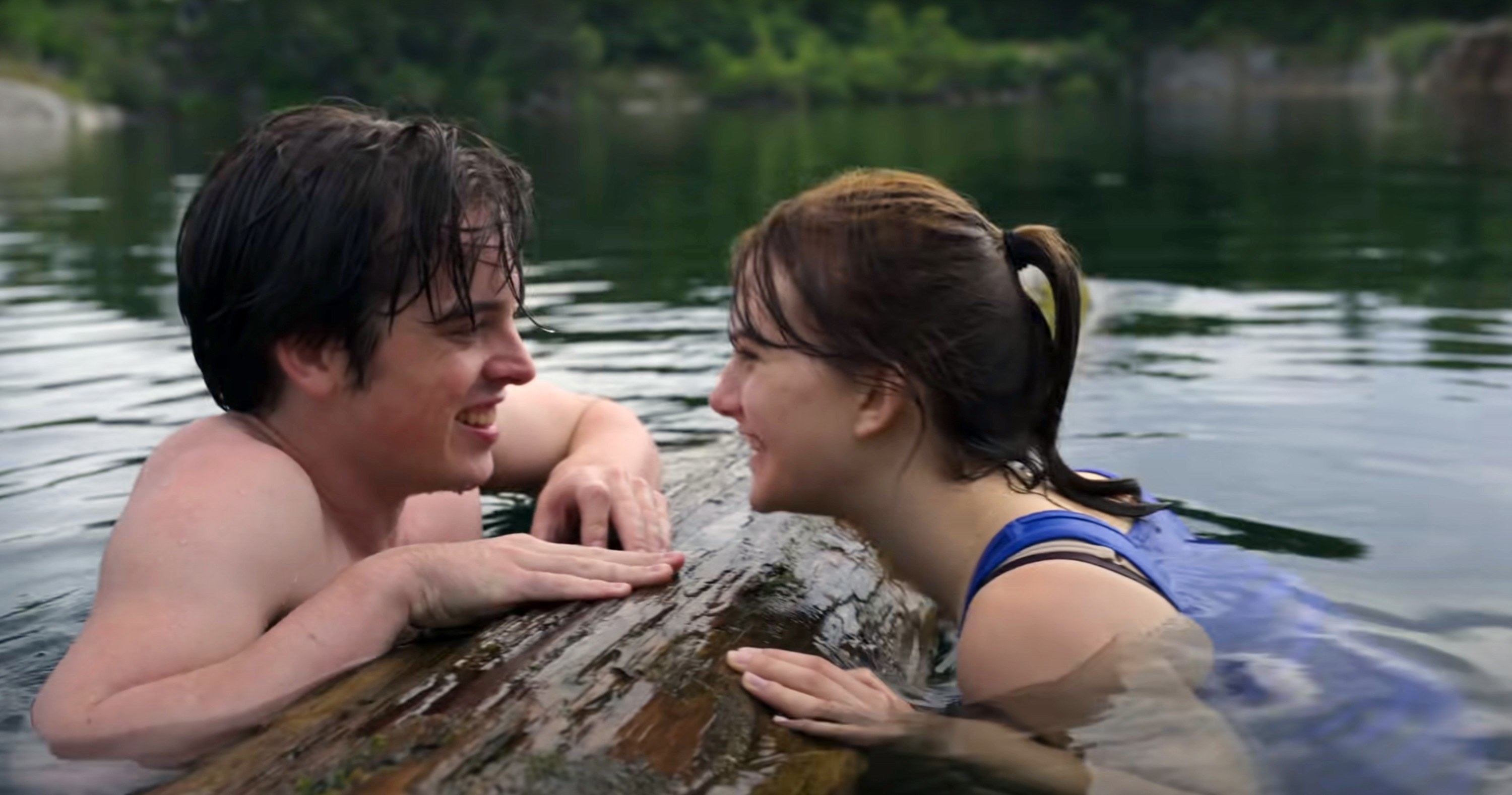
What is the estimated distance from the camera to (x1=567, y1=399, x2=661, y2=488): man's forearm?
3.46m

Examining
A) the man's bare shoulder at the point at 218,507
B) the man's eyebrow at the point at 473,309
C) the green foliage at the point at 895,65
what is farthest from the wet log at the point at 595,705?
the green foliage at the point at 895,65

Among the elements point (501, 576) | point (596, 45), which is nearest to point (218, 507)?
point (501, 576)

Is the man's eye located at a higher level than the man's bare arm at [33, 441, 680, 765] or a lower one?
higher

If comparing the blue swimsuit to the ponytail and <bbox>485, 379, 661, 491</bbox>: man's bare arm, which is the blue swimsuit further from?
<bbox>485, 379, 661, 491</bbox>: man's bare arm

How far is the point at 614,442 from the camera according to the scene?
11.6 ft

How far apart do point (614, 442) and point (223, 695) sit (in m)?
1.36

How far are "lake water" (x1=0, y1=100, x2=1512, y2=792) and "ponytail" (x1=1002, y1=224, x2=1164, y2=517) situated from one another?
71cm

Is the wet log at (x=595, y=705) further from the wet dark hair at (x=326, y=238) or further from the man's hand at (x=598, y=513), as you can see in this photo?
the wet dark hair at (x=326, y=238)

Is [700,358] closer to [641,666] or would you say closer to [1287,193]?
[641,666]

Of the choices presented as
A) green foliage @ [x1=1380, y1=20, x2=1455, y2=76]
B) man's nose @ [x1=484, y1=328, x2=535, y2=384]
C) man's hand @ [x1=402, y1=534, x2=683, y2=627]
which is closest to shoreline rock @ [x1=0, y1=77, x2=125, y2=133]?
man's nose @ [x1=484, y1=328, x2=535, y2=384]

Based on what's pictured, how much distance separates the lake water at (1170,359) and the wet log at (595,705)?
1.38 ft

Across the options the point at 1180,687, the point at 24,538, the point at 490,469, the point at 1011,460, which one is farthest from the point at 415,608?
the point at 24,538

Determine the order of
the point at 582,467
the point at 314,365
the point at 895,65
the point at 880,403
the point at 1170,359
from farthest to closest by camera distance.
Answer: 1. the point at 895,65
2. the point at 1170,359
3. the point at 582,467
4. the point at 880,403
5. the point at 314,365

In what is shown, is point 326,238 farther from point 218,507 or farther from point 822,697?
point 822,697
